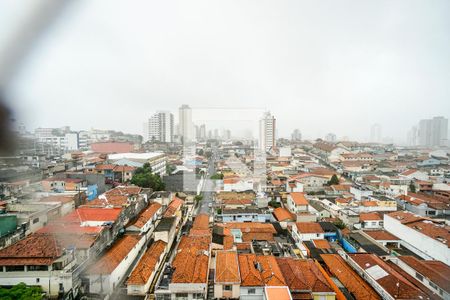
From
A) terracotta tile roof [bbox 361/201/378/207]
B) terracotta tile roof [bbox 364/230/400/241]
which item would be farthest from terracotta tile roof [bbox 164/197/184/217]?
terracotta tile roof [bbox 361/201/378/207]

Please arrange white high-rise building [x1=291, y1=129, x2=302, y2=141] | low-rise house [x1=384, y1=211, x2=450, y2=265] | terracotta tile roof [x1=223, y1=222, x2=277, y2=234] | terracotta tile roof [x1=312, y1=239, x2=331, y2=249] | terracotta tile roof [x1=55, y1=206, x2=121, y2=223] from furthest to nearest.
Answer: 1. white high-rise building [x1=291, y1=129, x2=302, y2=141]
2. terracotta tile roof [x1=223, y1=222, x2=277, y2=234]
3. terracotta tile roof [x1=312, y1=239, x2=331, y2=249]
4. low-rise house [x1=384, y1=211, x2=450, y2=265]
5. terracotta tile roof [x1=55, y1=206, x2=121, y2=223]

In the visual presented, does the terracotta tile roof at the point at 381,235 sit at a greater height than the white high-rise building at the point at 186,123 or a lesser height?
lesser

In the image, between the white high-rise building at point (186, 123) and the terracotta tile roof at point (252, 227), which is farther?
the white high-rise building at point (186, 123)

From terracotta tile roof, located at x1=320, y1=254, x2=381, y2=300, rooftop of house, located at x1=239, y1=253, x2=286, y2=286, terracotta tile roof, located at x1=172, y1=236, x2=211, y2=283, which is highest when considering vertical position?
terracotta tile roof, located at x1=172, y1=236, x2=211, y2=283

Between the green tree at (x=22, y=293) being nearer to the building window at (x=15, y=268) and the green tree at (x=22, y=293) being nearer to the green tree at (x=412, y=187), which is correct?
the building window at (x=15, y=268)

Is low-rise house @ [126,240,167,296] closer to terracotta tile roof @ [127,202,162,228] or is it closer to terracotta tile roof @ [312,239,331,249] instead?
terracotta tile roof @ [127,202,162,228]

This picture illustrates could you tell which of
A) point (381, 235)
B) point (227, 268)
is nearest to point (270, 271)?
point (227, 268)

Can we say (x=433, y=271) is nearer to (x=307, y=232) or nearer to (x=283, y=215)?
(x=307, y=232)

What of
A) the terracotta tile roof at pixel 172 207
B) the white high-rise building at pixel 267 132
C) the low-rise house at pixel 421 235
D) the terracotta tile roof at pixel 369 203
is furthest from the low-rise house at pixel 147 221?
the white high-rise building at pixel 267 132
